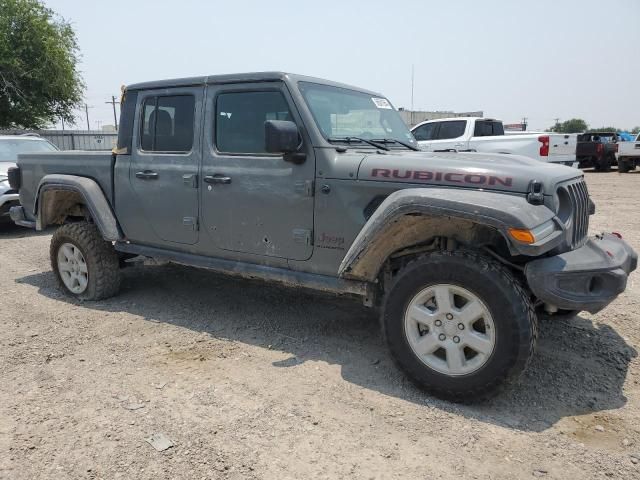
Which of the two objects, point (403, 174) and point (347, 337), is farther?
point (347, 337)

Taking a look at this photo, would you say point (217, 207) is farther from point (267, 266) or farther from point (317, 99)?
point (317, 99)

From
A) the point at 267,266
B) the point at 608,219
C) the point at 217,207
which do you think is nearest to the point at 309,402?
the point at 267,266

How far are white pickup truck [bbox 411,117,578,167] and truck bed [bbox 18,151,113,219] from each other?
771 centimetres

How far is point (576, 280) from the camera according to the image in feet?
9.48

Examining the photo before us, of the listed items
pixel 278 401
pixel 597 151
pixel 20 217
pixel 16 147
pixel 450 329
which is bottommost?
pixel 278 401

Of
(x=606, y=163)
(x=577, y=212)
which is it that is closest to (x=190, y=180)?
(x=577, y=212)

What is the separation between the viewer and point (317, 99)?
3920mm

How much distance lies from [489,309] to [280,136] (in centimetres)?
170

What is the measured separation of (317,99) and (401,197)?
1.23m

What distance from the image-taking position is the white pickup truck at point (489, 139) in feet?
38.8

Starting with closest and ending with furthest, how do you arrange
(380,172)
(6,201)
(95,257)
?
Answer: (380,172)
(95,257)
(6,201)

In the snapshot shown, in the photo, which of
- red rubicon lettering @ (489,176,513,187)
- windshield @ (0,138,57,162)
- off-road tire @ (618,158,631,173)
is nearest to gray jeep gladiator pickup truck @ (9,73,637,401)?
red rubicon lettering @ (489,176,513,187)

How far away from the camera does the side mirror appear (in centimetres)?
346

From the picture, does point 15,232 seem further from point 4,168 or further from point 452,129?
point 452,129
